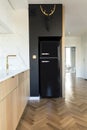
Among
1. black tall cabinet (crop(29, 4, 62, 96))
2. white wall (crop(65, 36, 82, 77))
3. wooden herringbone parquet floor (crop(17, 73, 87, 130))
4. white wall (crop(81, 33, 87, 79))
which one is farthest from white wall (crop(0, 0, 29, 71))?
white wall (crop(65, 36, 82, 77))

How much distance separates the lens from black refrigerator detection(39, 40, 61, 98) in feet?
16.6

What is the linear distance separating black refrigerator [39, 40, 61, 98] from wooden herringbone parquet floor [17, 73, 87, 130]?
0.38 meters

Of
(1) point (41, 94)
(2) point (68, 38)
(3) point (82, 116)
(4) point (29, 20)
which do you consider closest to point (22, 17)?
(4) point (29, 20)

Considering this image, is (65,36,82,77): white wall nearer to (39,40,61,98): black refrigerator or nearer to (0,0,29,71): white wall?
(39,40,61,98): black refrigerator

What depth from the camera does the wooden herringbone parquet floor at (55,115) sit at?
2977mm

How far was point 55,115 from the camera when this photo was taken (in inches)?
140

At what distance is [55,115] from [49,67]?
1806mm

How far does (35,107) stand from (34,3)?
2840 mm

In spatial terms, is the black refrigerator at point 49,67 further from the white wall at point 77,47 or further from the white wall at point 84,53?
the white wall at point 77,47

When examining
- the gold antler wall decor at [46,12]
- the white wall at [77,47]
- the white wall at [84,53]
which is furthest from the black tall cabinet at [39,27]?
the white wall at [77,47]

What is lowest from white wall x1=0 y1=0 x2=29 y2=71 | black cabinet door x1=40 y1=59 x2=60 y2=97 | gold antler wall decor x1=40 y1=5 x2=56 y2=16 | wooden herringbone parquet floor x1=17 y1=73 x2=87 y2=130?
wooden herringbone parquet floor x1=17 y1=73 x2=87 y2=130

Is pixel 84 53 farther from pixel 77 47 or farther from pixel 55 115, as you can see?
pixel 55 115

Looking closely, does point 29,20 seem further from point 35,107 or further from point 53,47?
point 35,107

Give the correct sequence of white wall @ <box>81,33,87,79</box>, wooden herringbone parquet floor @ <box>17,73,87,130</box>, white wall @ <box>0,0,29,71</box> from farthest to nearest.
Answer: white wall @ <box>81,33,87,79</box>
white wall @ <box>0,0,29,71</box>
wooden herringbone parquet floor @ <box>17,73,87,130</box>
